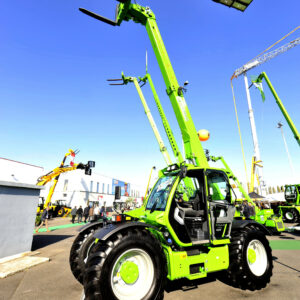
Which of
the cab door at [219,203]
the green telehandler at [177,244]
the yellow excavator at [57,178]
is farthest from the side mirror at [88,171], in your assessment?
the cab door at [219,203]

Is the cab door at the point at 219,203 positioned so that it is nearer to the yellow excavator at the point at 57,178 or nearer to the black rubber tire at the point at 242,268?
the black rubber tire at the point at 242,268

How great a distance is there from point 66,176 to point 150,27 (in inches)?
1466

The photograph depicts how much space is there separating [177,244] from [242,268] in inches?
58.5

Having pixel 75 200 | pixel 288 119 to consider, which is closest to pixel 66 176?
pixel 75 200

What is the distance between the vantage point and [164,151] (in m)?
13.2

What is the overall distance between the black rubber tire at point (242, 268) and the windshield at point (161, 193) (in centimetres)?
176

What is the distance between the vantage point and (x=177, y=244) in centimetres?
358

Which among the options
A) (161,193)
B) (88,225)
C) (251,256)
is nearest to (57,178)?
(88,225)

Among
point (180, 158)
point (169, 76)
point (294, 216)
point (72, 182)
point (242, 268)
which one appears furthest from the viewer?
point (72, 182)

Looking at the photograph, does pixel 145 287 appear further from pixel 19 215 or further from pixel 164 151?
pixel 164 151

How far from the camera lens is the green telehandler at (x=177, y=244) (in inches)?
115

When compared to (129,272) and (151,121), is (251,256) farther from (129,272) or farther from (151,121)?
(151,121)

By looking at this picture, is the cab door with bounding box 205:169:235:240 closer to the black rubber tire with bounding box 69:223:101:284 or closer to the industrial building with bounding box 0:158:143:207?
the black rubber tire with bounding box 69:223:101:284

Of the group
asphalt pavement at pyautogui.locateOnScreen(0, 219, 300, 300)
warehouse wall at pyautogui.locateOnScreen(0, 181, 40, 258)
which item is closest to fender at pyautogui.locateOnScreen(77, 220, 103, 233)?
asphalt pavement at pyautogui.locateOnScreen(0, 219, 300, 300)
